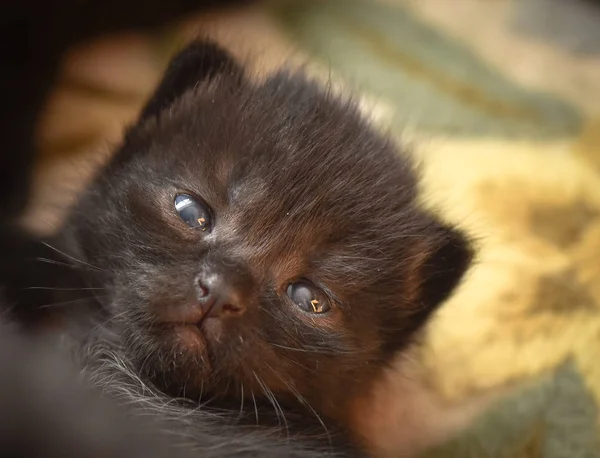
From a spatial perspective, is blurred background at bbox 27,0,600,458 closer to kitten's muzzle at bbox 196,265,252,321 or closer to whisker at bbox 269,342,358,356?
whisker at bbox 269,342,358,356

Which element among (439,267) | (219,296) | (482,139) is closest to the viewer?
(219,296)

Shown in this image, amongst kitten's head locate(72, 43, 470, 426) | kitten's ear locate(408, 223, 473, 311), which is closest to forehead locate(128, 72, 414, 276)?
kitten's head locate(72, 43, 470, 426)

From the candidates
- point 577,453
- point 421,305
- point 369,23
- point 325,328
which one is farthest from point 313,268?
point 369,23

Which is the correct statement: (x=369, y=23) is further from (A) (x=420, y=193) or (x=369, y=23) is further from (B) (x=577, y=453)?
(B) (x=577, y=453)

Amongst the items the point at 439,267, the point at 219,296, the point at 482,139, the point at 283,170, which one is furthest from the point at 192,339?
the point at 482,139

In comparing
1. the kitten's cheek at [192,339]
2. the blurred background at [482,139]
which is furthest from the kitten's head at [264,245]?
the blurred background at [482,139]

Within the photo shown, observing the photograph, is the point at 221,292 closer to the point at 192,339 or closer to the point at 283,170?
the point at 192,339
